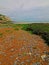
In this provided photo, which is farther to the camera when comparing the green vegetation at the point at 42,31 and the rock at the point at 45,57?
the green vegetation at the point at 42,31

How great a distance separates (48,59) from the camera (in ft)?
51.2

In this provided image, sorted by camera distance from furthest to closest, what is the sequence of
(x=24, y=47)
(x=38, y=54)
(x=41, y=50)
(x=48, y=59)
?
(x=24, y=47)
(x=41, y=50)
(x=38, y=54)
(x=48, y=59)

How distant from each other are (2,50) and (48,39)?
5.83m

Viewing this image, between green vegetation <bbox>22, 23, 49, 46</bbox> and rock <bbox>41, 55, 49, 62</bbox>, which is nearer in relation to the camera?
rock <bbox>41, 55, 49, 62</bbox>

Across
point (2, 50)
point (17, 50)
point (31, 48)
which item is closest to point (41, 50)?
point (31, 48)

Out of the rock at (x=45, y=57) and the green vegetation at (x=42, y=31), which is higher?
the green vegetation at (x=42, y=31)

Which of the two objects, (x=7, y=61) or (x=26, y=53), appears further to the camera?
(x=26, y=53)

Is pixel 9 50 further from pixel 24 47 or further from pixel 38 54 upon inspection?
pixel 38 54

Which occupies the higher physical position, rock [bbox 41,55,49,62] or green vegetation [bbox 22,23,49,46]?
green vegetation [bbox 22,23,49,46]

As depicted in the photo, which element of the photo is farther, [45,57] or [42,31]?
[42,31]

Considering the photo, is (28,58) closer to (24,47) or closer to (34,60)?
(34,60)

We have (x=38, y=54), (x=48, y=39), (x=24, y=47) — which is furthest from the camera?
(x=48, y=39)

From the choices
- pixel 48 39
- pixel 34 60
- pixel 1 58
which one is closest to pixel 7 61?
pixel 1 58

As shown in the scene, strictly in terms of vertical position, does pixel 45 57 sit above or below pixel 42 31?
below
